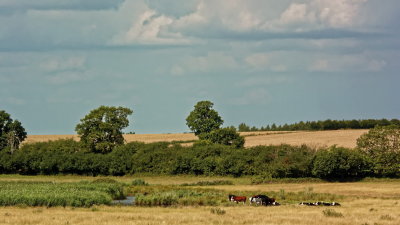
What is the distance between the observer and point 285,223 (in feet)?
132

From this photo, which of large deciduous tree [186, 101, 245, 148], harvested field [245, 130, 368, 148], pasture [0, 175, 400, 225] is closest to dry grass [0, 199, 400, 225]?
pasture [0, 175, 400, 225]

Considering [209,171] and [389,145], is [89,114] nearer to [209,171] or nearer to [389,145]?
[209,171]

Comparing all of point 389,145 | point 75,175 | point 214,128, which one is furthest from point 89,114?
point 389,145

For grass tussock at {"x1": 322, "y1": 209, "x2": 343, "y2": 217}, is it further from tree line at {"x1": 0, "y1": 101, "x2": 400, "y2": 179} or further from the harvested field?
the harvested field

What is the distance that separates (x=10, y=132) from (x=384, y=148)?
67.0 meters

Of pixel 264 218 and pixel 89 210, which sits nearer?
pixel 264 218

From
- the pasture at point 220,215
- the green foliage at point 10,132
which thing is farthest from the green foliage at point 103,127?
the pasture at point 220,215

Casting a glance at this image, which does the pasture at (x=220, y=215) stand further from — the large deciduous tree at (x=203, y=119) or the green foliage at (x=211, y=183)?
the large deciduous tree at (x=203, y=119)

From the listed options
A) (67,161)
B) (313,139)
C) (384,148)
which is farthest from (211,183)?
(313,139)

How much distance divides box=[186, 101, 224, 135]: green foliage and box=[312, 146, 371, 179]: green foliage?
4404cm

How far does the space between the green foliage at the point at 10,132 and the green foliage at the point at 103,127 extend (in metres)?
12.4

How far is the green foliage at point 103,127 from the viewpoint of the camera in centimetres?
12281

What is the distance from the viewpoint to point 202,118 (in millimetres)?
138250

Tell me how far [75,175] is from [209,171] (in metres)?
22.4
